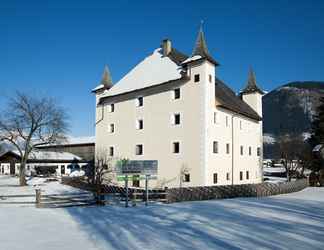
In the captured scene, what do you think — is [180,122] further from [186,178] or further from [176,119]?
[186,178]

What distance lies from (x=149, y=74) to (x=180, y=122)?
8452 millimetres

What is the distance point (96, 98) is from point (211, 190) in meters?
28.0

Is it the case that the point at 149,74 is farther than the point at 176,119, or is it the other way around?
the point at 149,74

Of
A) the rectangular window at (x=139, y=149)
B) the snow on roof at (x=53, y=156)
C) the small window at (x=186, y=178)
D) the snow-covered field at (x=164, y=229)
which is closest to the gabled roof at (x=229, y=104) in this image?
the small window at (x=186, y=178)

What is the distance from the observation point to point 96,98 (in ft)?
161

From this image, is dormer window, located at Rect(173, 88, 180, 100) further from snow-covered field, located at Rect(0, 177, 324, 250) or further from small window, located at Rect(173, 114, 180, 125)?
snow-covered field, located at Rect(0, 177, 324, 250)

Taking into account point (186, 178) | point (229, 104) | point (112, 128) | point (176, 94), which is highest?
point (176, 94)

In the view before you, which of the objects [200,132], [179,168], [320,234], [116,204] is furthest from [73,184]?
[320,234]

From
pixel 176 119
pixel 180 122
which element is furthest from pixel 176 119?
pixel 180 122

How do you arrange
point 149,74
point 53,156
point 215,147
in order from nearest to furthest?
point 215,147 < point 149,74 < point 53,156

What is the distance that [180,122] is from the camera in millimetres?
36875

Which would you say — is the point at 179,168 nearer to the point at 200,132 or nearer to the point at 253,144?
the point at 200,132

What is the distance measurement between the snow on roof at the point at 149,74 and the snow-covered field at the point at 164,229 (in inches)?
881

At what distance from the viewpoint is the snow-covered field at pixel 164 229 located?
1054cm
